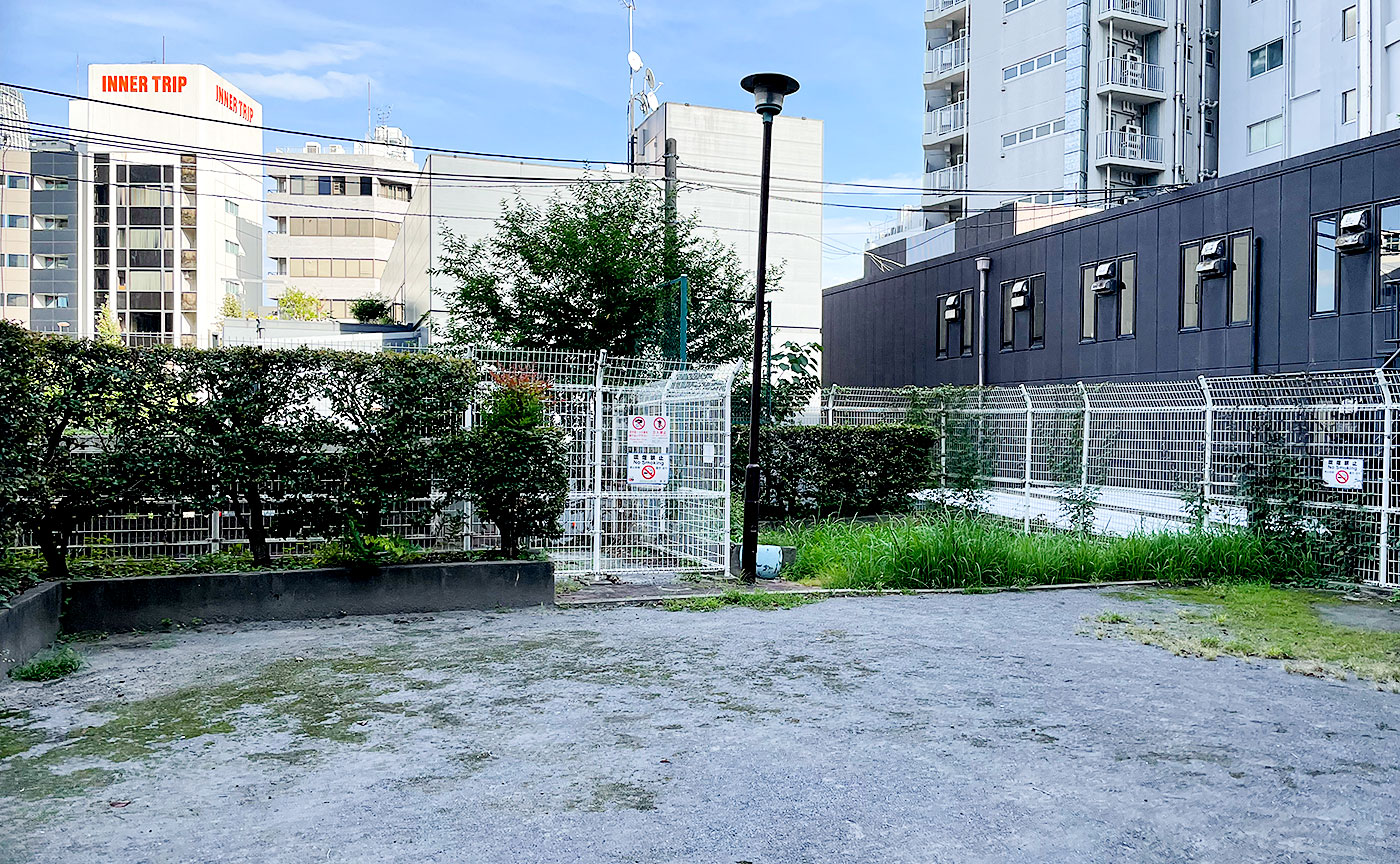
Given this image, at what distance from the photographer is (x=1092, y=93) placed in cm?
3478

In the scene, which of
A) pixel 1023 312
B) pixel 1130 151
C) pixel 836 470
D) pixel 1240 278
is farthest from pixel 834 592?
pixel 1130 151

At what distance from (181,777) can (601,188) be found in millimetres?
15626

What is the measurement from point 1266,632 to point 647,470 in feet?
17.6

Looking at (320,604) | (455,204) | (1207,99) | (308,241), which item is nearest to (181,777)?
(320,604)

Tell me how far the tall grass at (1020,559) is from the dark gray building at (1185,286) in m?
6.15

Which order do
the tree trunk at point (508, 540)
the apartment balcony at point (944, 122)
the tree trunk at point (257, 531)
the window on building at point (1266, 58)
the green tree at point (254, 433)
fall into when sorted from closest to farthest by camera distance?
the green tree at point (254, 433), the tree trunk at point (257, 531), the tree trunk at point (508, 540), the window on building at point (1266, 58), the apartment balcony at point (944, 122)

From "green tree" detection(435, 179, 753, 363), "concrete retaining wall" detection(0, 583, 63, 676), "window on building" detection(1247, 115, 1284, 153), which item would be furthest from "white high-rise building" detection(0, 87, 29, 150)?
"concrete retaining wall" detection(0, 583, 63, 676)

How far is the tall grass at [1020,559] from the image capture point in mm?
10266

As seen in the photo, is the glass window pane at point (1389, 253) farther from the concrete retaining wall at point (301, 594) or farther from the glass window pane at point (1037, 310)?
the concrete retaining wall at point (301, 594)

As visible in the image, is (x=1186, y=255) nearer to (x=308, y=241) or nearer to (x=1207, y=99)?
(x=1207, y=99)

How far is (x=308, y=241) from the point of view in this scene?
75438mm

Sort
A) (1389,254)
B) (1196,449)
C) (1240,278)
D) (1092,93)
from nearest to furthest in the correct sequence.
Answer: (1196,449) → (1389,254) → (1240,278) → (1092,93)

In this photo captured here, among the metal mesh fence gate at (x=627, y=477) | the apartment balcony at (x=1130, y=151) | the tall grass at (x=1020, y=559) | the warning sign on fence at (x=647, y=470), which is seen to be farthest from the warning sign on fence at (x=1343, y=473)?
the apartment balcony at (x=1130, y=151)

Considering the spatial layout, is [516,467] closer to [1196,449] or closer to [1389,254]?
[1196,449]
